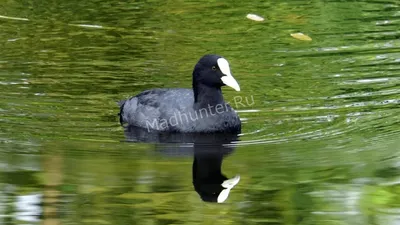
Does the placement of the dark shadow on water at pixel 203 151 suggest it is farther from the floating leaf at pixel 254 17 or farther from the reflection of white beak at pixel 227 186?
the floating leaf at pixel 254 17

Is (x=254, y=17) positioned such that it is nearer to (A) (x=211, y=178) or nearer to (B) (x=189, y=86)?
(B) (x=189, y=86)

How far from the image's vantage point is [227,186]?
6492mm

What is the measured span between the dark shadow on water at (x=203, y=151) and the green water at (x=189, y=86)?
54mm

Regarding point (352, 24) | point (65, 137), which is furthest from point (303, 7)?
point (65, 137)

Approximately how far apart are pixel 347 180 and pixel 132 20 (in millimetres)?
6234

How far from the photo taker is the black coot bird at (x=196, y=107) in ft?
27.0

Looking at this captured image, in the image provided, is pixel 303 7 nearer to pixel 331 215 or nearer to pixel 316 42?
pixel 316 42

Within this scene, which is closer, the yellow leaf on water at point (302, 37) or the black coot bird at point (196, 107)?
the black coot bird at point (196, 107)

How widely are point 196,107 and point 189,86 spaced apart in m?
1.38

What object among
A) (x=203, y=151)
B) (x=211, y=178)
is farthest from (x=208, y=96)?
(x=211, y=178)

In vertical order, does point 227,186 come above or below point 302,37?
above

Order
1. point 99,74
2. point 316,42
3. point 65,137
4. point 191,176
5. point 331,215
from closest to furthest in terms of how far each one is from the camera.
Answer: point 331,215 → point 191,176 → point 65,137 → point 99,74 → point 316,42

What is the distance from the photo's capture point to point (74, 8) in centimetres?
1284

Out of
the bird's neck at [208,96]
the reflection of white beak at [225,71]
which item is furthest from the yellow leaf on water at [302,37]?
the reflection of white beak at [225,71]
